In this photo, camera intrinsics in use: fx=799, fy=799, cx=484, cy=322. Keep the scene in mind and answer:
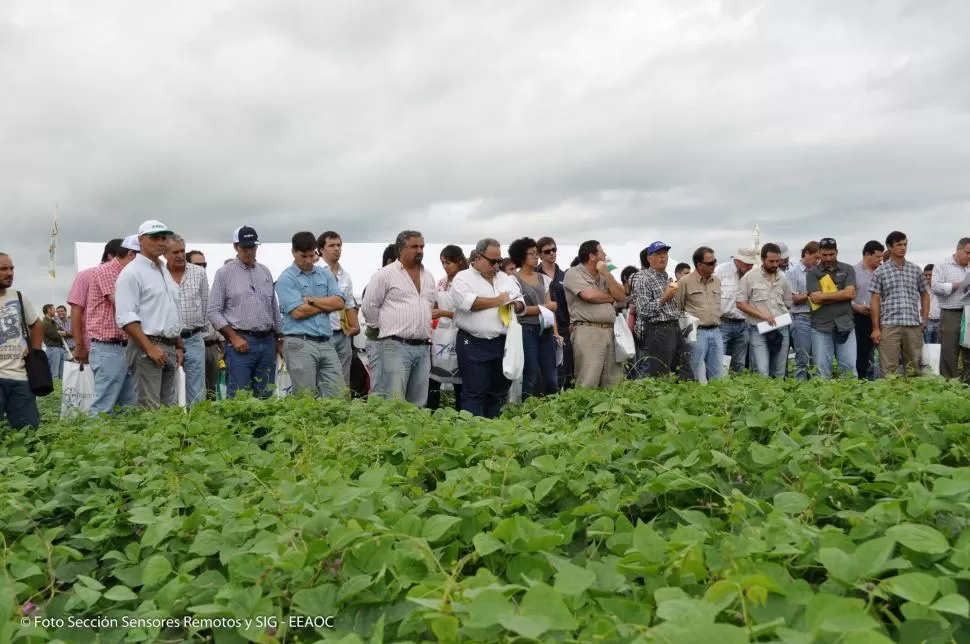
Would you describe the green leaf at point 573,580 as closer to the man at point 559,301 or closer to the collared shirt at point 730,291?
the man at point 559,301

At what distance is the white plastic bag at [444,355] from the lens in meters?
8.66

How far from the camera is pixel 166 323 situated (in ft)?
21.6

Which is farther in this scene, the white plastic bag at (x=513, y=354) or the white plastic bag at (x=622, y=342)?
the white plastic bag at (x=622, y=342)

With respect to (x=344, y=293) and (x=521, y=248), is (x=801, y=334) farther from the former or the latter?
(x=344, y=293)

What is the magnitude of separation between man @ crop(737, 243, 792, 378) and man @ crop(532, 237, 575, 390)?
7.44 feet

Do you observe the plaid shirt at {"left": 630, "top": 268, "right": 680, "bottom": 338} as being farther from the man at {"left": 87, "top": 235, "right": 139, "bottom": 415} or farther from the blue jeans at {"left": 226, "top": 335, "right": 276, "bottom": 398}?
the man at {"left": 87, "top": 235, "right": 139, "bottom": 415}

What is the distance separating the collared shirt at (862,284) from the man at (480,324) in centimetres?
555

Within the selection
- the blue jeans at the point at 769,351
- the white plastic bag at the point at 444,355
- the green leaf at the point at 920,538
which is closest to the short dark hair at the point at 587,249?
the white plastic bag at the point at 444,355

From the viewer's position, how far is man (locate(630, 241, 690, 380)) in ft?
27.7

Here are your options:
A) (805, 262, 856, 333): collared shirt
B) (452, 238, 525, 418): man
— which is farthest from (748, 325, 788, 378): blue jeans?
(452, 238, 525, 418): man

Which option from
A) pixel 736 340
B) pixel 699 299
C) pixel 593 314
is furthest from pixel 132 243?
pixel 736 340

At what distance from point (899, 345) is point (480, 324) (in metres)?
5.26

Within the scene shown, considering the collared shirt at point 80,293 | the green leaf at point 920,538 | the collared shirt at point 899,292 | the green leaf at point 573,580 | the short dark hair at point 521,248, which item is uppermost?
the short dark hair at point 521,248

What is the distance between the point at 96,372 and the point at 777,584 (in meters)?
6.41
